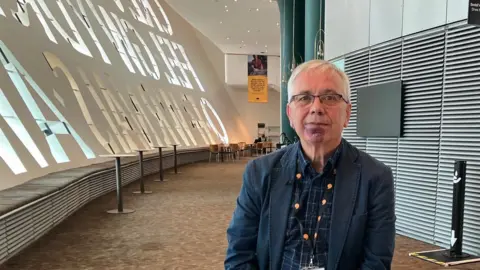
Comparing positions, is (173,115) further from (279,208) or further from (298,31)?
(279,208)

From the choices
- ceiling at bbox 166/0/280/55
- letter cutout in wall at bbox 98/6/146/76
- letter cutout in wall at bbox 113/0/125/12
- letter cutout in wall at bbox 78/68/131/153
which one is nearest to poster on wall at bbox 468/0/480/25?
letter cutout in wall at bbox 78/68/131/153

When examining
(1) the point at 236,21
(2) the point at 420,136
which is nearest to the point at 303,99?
(2) the point at 420,136

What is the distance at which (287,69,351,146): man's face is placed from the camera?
3.90ft

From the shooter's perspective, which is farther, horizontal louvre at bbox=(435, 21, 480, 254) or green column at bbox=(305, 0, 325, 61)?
green column at bbox=(305, 0, 325, 61)

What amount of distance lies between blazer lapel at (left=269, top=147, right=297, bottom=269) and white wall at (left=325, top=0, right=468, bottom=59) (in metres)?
3.92

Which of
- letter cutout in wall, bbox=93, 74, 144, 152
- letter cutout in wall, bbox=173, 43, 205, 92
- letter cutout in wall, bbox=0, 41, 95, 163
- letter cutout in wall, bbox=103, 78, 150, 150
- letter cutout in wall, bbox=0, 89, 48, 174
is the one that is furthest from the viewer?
letter cutout in wall, bbox=173, 43, 205, 92

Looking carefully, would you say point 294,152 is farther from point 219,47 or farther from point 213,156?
point 219,47

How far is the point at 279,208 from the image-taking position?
4.04 feet

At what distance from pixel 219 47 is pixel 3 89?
19.9 metres

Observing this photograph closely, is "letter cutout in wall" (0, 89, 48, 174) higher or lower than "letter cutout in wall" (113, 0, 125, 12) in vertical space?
lower

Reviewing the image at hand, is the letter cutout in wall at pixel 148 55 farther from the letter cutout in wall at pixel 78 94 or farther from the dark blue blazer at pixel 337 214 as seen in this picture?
the dark blue blazer at pixel 337 214

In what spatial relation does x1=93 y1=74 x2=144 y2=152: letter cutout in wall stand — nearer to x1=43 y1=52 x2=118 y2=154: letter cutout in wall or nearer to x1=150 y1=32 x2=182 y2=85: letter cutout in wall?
x1=43 y1=52 x2=118 y2=154: letter cutout in wall

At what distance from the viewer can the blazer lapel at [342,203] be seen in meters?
1.18

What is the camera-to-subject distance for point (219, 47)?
82.5 feet
